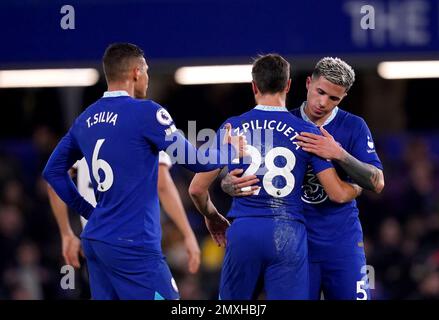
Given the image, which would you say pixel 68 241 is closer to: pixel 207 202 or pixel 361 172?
pixel 207 202

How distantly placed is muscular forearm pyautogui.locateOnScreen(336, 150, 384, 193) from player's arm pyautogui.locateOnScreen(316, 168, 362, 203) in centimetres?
7

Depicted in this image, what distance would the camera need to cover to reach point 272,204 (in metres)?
5.87

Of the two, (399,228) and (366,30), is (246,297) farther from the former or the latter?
(399,228)

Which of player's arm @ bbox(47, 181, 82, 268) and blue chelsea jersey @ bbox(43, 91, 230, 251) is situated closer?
blue chelsea jersey @ bbox(43, 91, 230, 251)

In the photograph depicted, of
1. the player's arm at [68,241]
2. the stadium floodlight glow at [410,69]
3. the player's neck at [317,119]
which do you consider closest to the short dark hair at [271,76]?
the player's neck at [317,119]

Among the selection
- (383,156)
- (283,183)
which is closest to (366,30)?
(383,156)

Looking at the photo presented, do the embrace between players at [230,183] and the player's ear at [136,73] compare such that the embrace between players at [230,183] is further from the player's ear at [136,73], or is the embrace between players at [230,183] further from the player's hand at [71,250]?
the player's hand at [71,250]

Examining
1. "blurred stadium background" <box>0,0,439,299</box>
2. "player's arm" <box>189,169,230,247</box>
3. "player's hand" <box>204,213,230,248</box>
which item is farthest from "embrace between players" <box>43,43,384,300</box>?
"blurred stadium background" <box>0,0,439,299</box>

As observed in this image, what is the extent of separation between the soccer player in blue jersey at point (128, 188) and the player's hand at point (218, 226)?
0.47 m

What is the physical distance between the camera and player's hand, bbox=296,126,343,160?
5.88 m

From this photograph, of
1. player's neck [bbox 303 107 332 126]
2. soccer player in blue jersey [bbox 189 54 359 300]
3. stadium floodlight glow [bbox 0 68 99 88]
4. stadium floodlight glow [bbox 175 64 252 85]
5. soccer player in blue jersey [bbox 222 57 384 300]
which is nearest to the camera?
soccer player in blue jersey [bbox 189 54 359 300]

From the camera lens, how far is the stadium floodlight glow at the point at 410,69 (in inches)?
399

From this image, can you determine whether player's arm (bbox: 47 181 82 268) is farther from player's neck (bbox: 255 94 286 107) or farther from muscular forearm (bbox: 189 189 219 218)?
player's neck (bbox: 255 94 286 107)

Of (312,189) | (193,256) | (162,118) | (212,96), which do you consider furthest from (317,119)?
(212,96)
